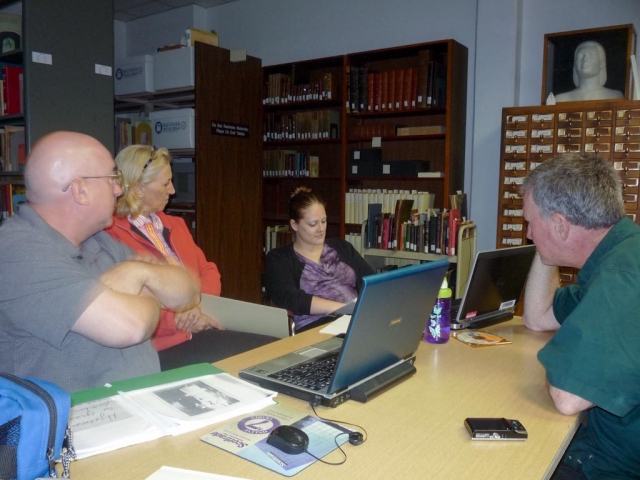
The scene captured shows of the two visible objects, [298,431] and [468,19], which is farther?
[468,19]

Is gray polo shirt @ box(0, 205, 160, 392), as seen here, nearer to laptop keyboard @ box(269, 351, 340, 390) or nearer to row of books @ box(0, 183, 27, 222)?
laptop keyboard @ box(269, 351, 340, 390)

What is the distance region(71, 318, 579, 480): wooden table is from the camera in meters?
0.95

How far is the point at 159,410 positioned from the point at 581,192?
47.1 inches

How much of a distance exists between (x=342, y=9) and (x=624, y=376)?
4568 mm

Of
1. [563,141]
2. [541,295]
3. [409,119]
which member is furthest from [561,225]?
[409,119]

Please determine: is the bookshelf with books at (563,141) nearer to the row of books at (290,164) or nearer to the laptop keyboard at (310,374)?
the row of books at (290,164)

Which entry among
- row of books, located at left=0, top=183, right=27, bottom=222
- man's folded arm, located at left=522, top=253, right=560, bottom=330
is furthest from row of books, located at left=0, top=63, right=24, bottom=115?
man's folded arm, located at left=522, top=253, right=560, bottom=330

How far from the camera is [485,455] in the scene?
1021 millimetres

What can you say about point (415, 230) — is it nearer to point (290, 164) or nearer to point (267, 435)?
point (290, 164)

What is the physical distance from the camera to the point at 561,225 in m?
1.49

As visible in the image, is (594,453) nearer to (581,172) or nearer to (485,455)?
(485,455)

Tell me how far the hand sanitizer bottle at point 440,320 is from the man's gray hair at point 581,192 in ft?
1.41

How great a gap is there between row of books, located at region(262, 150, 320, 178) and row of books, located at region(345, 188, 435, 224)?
1.62 feet

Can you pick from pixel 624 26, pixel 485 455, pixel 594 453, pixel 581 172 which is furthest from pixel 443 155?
pixel 485 455
